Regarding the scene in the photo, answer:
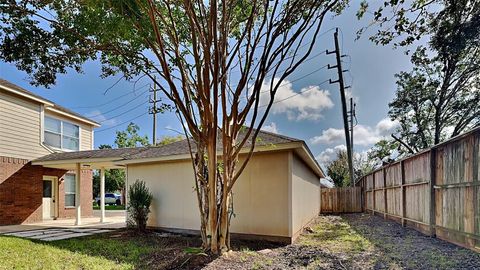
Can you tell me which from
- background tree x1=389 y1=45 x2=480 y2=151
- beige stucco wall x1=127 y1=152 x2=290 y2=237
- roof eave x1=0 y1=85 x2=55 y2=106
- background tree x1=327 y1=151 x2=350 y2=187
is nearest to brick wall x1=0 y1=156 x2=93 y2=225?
roof eave x1=0 y1=85 x2=55 y2=106

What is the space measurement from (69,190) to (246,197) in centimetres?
1044

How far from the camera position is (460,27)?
743 cm

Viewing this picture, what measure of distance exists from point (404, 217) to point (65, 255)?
878 centimetres

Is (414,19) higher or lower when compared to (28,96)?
higher

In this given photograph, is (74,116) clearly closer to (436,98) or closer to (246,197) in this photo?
(246,197)

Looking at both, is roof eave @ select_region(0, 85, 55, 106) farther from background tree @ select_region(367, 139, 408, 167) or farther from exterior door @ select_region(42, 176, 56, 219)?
background tree @ select_region(367, 139, 408, 167)

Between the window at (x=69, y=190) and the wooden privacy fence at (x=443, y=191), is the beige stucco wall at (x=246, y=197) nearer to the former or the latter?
the wooden privacy fence at (x=443, y=191)

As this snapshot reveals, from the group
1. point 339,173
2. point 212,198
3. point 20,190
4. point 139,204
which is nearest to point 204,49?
point 212,198

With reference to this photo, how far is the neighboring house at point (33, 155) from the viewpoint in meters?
11.7

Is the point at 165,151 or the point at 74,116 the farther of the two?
the point at 74,116

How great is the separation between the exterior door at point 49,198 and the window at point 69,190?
0.70 metres

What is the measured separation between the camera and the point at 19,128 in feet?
40.2

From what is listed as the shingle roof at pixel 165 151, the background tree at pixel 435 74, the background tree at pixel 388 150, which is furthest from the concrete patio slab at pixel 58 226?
the background tree at pixel 388 150

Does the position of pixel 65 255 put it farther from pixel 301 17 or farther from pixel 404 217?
pixel 404 217
